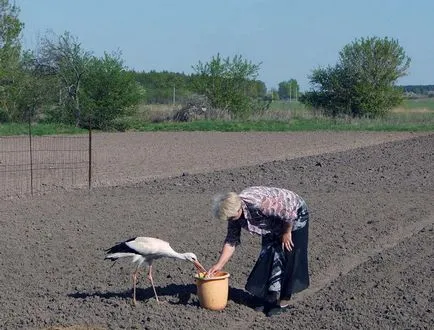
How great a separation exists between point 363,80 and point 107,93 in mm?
25322

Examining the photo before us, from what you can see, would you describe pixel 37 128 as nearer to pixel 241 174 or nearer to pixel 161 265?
pixel 241 174

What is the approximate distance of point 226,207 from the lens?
27.5 feet

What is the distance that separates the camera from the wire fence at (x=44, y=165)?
66.1 ft

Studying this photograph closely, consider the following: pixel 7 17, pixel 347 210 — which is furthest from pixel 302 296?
pixel 7 17

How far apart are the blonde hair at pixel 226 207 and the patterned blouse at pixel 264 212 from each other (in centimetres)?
20

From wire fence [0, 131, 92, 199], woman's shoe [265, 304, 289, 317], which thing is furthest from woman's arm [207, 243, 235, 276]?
wire fence [0, 131, 92, 199]

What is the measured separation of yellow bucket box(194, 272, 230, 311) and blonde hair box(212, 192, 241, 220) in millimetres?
813

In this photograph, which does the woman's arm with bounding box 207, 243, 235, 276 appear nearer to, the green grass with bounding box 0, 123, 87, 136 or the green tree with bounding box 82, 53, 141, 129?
the green grass with bounding box 0, 123, 87, 136

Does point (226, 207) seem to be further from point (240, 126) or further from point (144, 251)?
point (240, 126)

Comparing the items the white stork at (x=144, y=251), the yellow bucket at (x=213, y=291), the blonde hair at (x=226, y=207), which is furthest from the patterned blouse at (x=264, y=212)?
the white stork at (x=144, y=251)

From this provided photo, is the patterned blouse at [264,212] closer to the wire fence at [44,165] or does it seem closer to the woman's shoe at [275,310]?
the woman's shoe at [275,310]

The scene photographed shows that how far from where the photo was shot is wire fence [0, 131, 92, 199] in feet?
66.1

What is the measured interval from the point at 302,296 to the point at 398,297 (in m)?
1.13

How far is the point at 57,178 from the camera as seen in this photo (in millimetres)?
21906
